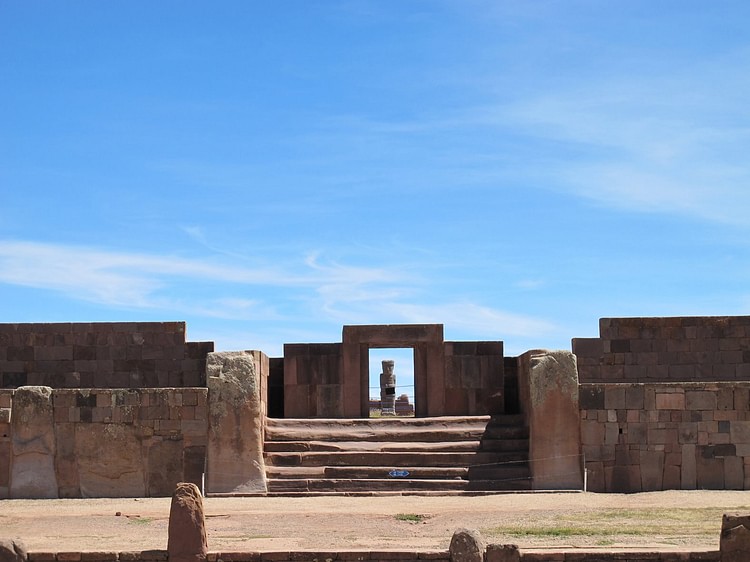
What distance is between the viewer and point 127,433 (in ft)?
58.7

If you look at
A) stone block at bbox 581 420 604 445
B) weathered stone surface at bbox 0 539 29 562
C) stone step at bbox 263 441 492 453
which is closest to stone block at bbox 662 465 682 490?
stone block at bbox 581 420 604 445

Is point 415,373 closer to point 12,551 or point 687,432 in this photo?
point 687,432

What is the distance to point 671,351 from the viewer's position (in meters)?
22.0

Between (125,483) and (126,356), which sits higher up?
(126,356)

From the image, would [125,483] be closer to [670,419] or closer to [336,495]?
[336,495]

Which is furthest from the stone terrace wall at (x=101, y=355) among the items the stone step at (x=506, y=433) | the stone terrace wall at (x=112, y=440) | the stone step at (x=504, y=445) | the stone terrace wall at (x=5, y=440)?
the stone step at (x=504, y=445)

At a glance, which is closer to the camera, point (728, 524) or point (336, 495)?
point (728, 524)

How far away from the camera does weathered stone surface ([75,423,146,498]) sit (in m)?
17.8

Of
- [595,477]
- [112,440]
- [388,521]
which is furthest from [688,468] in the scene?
[112,440]

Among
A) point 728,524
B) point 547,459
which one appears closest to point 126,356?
point 547,459

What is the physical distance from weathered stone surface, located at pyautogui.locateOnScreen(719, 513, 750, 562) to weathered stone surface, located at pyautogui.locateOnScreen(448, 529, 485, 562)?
2.17 meters

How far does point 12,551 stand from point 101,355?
12112 mm

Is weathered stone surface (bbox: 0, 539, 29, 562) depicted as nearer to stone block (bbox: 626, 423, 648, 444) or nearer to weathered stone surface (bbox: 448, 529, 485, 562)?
weathered stone surface (bbox: 448, 529, 485, 562)

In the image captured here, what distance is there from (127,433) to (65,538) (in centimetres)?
501
